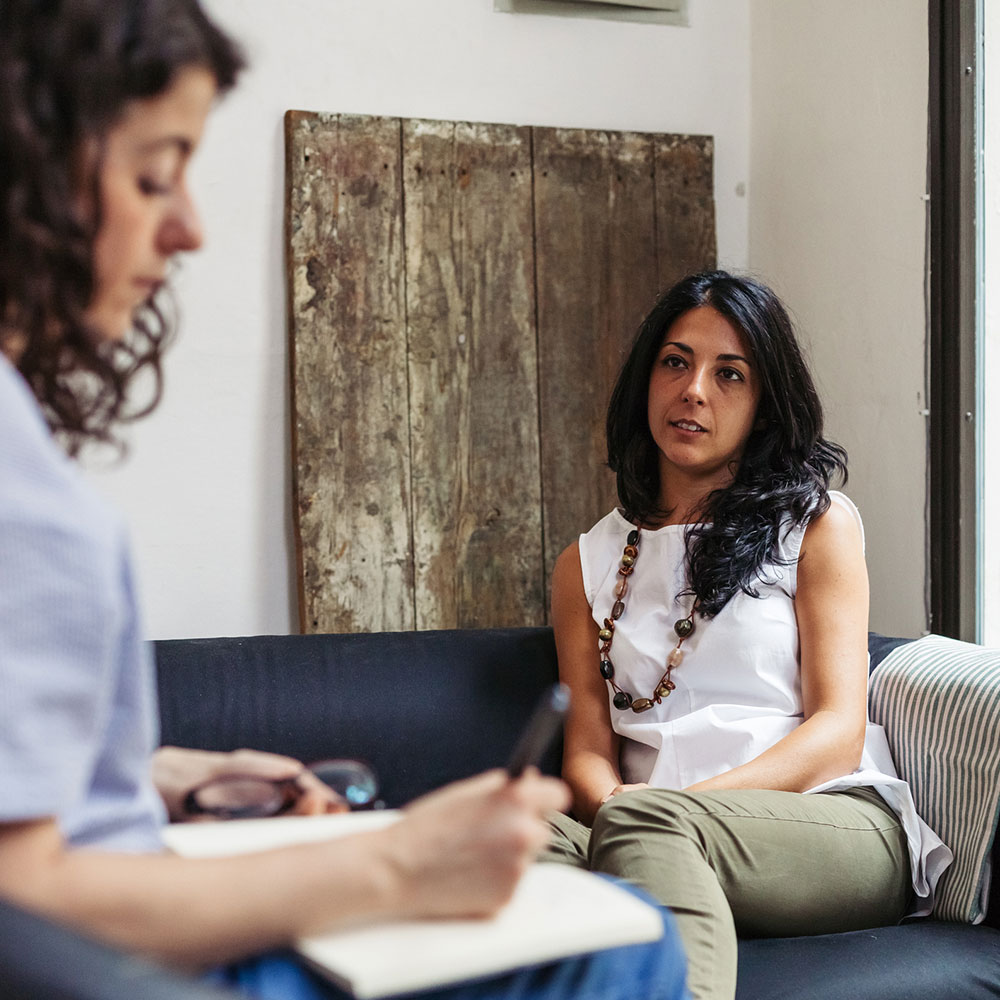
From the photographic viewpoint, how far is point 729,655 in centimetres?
188

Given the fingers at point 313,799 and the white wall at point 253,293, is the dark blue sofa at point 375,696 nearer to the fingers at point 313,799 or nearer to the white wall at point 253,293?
the white wall at point 253,293

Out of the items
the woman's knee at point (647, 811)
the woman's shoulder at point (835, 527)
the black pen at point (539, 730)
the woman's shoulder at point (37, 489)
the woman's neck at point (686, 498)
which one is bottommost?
the woman's knee at point (647, 811)

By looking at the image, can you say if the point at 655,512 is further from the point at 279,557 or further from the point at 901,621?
the point at 279,557

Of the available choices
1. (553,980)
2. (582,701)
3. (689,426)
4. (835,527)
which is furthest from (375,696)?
(553,980)

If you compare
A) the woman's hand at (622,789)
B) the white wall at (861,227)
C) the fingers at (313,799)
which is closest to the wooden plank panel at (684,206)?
the white wall at (861,227)

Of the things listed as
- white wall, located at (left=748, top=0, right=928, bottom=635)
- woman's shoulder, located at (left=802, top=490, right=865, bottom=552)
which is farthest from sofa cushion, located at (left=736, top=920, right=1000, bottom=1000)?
white wall, located at (left=748, top=0, right=928, bottom=635)

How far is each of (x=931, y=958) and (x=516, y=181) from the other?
1.82 metres

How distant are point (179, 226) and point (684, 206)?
220cm

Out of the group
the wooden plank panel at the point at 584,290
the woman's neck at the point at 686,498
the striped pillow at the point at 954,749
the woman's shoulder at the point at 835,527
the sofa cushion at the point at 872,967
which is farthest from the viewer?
the wooden plank panel at the point at 584,290

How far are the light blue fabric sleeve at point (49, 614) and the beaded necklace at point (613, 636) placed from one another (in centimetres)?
135

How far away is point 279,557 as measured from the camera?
2600 mm

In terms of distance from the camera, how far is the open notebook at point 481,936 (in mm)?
645

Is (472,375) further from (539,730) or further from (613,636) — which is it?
(539,730)

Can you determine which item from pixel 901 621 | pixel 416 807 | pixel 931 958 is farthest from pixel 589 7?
pixel 416 807
